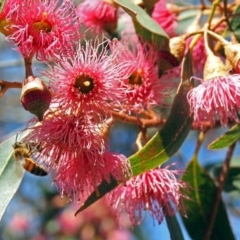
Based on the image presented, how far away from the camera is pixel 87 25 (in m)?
2.16

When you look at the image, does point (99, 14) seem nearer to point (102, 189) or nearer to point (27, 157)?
point (27, 157)

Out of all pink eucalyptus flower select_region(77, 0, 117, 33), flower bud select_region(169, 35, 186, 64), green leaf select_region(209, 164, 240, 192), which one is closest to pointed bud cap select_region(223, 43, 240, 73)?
flower bud select_region(169, 35, 186, 64)

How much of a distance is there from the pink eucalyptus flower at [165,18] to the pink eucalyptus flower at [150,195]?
0.66 meters

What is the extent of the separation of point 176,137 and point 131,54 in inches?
11.6

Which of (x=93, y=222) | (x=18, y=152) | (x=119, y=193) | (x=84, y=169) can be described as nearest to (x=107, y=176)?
(x=84, y=169)

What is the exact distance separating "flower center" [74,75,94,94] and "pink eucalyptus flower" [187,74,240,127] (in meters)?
0.24

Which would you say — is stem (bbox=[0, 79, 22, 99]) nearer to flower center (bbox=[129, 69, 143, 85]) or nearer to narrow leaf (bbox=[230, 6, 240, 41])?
flower center (bbox=[129, 69, 143, 85])

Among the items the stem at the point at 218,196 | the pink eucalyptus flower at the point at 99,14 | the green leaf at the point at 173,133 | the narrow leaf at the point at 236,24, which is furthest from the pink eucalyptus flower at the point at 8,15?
the stem at the point at 218,196

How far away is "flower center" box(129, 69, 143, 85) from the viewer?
173cm

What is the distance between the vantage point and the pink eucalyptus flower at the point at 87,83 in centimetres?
147

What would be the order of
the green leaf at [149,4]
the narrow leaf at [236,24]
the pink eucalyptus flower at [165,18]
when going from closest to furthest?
the green leaf at [149,4]
the narrow leaf at [236,24]
the pink eucalyptus flower at [165,18]

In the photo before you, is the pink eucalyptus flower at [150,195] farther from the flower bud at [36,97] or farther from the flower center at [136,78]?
the flower bud at [36,97]

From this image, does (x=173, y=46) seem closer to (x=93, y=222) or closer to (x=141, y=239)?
(x=93, y=222)

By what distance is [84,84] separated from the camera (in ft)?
4.93
